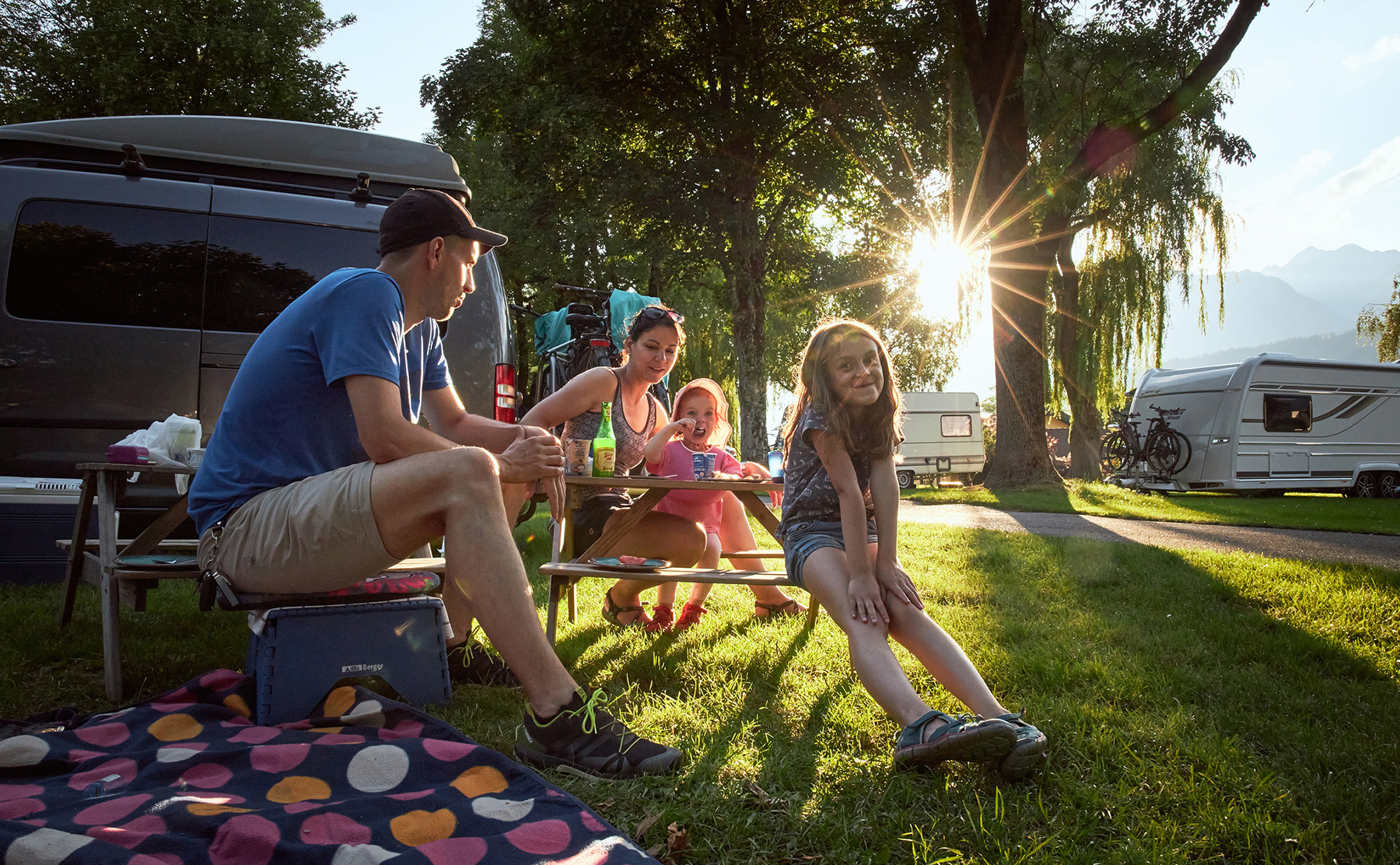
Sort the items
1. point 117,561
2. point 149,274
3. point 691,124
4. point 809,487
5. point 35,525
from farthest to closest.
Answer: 1. point 691,124
2. point 149,274
3. point 35,525
4. point 809,487
5. point 117,561

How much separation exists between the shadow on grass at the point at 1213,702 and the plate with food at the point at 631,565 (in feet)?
4.46

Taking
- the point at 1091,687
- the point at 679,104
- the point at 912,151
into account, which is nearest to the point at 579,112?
the point at 679,104

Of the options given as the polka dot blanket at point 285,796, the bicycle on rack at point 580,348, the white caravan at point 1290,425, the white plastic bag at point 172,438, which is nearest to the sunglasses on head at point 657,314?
the white plastic bag at point 172,438

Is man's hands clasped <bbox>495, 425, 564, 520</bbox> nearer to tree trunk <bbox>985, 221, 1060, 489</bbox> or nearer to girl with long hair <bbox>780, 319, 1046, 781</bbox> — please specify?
girl with long hair <bbox>780, 319, 1046, 781</bbox>

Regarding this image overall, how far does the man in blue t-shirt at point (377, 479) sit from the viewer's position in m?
2.33

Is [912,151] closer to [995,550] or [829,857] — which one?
[995,550]

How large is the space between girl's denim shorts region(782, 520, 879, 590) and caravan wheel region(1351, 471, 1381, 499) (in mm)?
18569

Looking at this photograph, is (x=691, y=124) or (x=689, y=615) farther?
(x=691, y=124)

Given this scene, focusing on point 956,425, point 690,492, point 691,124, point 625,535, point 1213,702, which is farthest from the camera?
point 956,425

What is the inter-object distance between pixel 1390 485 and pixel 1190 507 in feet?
30.5

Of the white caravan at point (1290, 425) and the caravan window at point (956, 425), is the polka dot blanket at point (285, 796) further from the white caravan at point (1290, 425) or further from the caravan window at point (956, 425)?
the caravan window at point (956, 425)

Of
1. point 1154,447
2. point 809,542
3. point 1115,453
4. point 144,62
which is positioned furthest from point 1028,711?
point 1115,453

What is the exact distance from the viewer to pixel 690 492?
4426 millimetres

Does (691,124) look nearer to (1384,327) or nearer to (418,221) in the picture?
(418,221)
